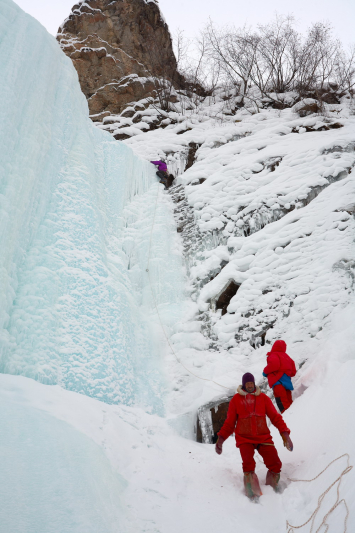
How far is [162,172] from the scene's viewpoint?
709 cm

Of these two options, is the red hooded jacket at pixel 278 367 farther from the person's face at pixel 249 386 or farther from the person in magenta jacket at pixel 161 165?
the person in magenta jacket at pixel 161 165

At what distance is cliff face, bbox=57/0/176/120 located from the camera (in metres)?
10.7

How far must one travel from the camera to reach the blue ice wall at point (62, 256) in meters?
3.13

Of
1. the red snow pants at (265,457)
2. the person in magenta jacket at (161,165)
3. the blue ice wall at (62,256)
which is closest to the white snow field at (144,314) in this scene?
the blue ice wall at (62,256)

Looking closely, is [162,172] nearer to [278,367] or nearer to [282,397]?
[278,367]

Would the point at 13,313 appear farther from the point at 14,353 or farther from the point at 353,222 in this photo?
the point at 353,222

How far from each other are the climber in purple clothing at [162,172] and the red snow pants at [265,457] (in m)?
5.70

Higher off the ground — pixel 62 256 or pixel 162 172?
pixel 162 172

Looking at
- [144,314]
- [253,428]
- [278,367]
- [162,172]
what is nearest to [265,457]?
[253,428]

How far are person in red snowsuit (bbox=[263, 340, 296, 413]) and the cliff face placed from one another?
9.51m

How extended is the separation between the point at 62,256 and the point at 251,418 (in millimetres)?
2592

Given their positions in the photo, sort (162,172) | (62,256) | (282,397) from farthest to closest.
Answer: (162,172) < (62,256) < (282,397)

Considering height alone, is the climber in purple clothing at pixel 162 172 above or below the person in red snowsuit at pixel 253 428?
above

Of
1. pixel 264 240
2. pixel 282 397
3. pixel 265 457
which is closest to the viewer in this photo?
pixel 265 457
